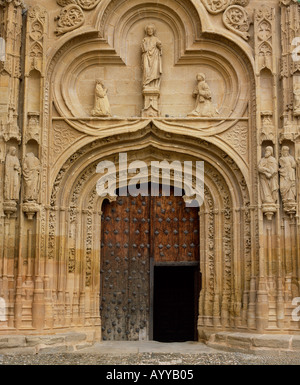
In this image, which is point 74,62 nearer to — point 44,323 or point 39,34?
point 39,34

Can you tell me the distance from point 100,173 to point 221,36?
4044 mm

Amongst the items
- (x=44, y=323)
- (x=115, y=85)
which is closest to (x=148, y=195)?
(x=115, y=85)

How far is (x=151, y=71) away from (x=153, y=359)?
6296 millimetres

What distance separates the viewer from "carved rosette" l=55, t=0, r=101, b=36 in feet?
49.5

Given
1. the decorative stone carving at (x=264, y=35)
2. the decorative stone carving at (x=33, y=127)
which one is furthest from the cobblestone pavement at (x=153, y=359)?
the decorative stone carving at (x=264, y=35)

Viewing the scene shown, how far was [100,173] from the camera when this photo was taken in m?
15.3

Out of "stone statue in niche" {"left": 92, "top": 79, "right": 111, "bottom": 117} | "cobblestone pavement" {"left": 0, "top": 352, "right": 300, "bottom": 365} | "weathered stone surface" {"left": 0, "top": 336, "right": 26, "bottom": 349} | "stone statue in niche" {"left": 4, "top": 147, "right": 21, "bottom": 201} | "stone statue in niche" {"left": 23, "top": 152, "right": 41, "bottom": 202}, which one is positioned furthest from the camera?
"stone statue in niche" {"left": 92, "top": 79, "right": 111, "bottom": 117}

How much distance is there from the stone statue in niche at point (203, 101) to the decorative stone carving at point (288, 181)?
188 centimetres

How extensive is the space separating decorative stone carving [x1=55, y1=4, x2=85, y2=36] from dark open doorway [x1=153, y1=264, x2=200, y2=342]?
22.3ft

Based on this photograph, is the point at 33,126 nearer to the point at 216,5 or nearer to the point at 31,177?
the point at 31,177

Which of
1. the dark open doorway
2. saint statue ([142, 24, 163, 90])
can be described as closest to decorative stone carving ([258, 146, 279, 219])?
saint statue ([142, 24, 163, 90])

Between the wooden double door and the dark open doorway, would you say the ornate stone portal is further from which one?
the dark open doorway

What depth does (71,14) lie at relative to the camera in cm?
1516

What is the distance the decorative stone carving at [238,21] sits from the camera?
15.1m
